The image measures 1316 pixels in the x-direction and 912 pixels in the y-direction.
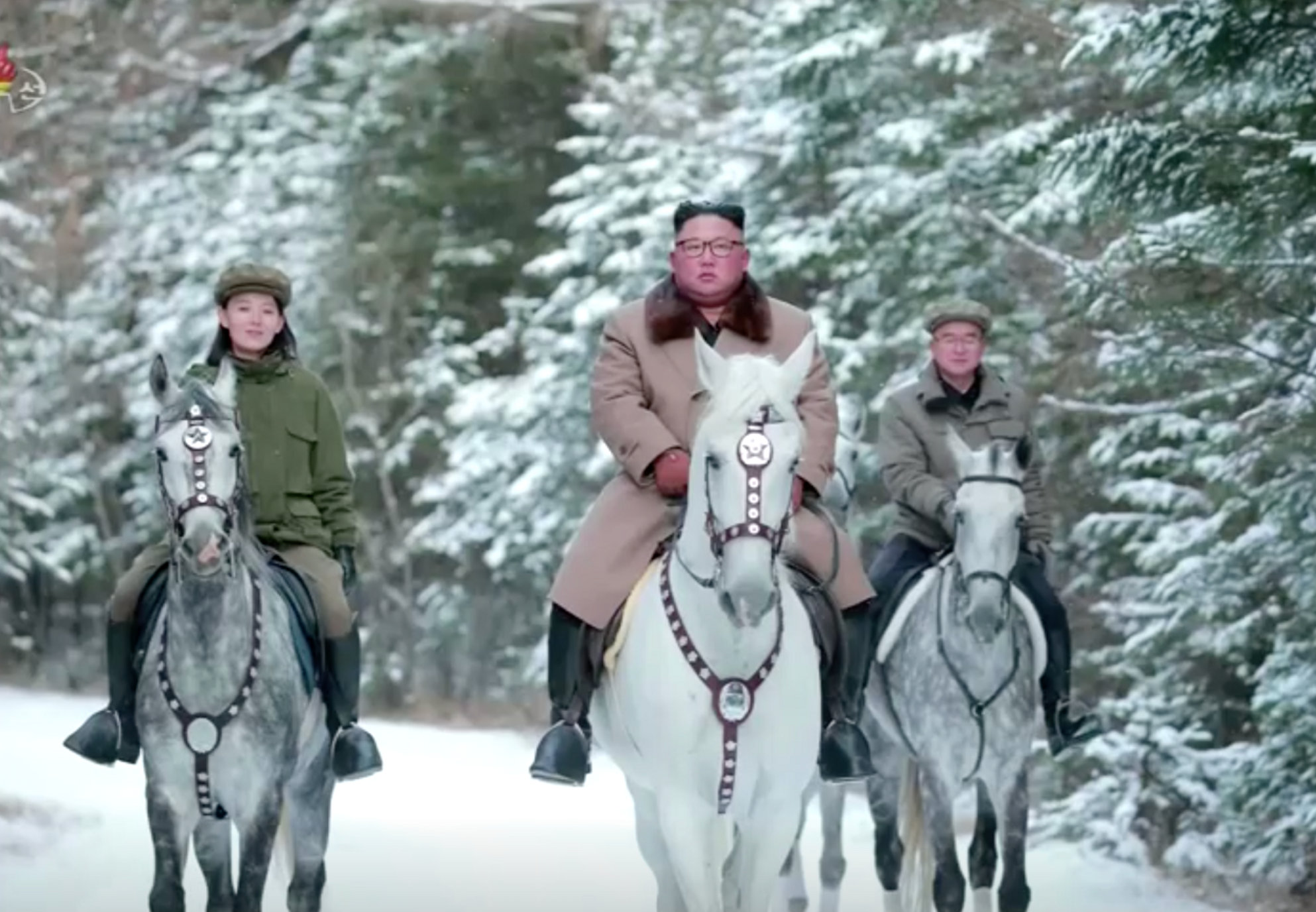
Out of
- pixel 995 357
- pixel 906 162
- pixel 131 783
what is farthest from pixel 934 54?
pixel 131 783

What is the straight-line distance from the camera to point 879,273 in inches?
655

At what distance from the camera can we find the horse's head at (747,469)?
19.1ft

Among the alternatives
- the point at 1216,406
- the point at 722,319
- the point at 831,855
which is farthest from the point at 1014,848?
the point at 1216,406

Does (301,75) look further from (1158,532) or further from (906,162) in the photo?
(1158,532)

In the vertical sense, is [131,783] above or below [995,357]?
below

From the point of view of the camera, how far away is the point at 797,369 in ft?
20.6

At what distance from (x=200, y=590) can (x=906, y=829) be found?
379 cm

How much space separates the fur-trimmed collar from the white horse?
0.61m

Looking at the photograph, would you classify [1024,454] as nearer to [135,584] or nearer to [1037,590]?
[1037,590]

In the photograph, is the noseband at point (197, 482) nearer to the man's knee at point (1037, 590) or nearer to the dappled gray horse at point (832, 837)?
the man's knee at point (1037, 590)

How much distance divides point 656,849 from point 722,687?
3.35 feet

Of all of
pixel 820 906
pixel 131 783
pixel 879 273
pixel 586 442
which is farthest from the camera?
pixel 586 442

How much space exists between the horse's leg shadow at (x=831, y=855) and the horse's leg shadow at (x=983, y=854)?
1.13m

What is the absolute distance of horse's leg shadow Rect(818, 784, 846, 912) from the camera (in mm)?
9953
